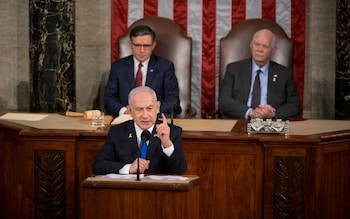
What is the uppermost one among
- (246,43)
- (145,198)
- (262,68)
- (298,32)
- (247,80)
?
(298,32)

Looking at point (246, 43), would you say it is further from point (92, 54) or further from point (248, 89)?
point (92, 54)

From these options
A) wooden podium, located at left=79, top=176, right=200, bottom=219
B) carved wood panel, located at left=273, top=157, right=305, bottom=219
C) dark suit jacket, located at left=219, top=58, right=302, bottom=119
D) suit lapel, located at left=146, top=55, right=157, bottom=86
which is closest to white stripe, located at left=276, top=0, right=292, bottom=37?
dark suit jacket, located at left=219, top=58, right=302, bottom=119

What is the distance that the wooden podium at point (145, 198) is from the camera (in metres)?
4.75

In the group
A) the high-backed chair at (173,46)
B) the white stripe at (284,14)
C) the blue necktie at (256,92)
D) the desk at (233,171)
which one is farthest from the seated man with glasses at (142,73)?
the desk at (233,171)

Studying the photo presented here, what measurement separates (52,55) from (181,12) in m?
1.34

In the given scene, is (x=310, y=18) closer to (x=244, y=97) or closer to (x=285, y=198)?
(x=244, y=97)

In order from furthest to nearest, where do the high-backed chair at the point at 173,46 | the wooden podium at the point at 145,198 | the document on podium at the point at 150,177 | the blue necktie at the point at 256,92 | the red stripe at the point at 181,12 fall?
1. the red stripe at the point at 181,12
2. the high-backed chair at the point at 173,46
3. the blue necktie at the point at 256,92
4. the document on podium at the point at 150,177
5. the wooden podium at the point at 145,198

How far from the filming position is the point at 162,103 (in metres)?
7.73

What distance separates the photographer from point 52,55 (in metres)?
8.58

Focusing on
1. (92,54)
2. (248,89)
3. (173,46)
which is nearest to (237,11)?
(173,46)

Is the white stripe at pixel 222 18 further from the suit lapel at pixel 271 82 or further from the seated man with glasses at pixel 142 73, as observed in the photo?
the suit lapel at pixel 271 82

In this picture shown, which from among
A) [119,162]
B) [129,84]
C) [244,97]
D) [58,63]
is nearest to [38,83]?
[58,63]

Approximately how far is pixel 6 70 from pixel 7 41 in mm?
291

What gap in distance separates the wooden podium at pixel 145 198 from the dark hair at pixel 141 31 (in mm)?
3100
